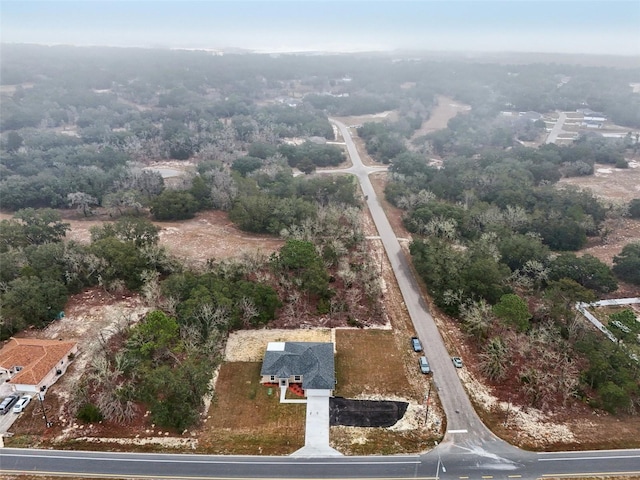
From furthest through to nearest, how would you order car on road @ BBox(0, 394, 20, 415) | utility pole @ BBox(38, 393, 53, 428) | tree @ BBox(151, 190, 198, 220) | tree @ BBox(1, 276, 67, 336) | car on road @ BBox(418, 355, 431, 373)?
tree @ BBox(151, 190, 198, 220) < tree @ BBox(1, 276, 67, 336) < car on road @ BBox(418, 355, 431, 373) < car on road @ BBox(0, 394, 20, 415) < utility pole @ BBox(38, 393, 53, 428)

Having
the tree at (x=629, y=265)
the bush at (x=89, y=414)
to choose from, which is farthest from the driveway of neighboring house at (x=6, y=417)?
the tree at (x=629, y=265)

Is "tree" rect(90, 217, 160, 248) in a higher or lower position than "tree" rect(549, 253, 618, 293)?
higher

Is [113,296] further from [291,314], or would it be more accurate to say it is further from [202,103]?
[202,103]

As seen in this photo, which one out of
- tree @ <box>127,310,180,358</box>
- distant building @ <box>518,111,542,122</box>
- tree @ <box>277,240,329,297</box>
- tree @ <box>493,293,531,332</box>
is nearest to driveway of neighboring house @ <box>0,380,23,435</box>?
tree @ <box>127,310,180,358</box>

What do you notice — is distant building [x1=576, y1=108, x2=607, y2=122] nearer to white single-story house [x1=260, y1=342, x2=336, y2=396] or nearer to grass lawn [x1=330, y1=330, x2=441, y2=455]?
grass lawn [x1=330, y1=330, x2=441, y2=455]

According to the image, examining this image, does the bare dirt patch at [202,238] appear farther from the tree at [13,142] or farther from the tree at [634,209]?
the tree at [634,209]
